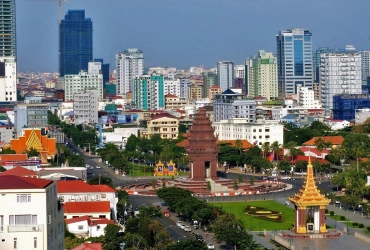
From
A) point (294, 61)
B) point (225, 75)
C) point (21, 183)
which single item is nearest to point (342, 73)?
point (294, 61)

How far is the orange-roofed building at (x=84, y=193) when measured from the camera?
4733cm

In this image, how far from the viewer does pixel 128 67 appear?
178750 mm

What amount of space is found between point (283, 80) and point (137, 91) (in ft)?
91.0

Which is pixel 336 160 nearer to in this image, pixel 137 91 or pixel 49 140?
pixel 49 140

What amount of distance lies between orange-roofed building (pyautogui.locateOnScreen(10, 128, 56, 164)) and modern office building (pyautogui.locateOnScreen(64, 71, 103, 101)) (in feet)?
251

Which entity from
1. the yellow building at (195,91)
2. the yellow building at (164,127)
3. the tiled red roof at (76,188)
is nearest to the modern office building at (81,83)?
the yellow building at (195,91)

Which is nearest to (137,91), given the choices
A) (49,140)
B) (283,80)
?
(283,80)

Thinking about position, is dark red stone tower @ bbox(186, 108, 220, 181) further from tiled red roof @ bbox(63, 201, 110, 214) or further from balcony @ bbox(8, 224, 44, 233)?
balcony @ bbox(8, 224, 44, 233)

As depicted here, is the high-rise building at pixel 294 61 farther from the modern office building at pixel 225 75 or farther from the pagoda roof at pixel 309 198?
the pagoda roof at pixel 309 198

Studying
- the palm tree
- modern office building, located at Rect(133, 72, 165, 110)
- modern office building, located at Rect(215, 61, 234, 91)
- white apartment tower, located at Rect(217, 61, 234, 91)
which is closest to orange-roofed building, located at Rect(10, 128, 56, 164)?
the palm tree

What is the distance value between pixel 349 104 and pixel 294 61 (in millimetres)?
44272

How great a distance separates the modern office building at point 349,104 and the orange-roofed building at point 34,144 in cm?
4690

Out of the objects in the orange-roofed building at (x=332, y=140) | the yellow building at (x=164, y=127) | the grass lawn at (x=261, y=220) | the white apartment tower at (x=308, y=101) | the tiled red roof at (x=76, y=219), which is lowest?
the grass lawn at (x=261, y=220)

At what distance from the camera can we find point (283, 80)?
15962cm
